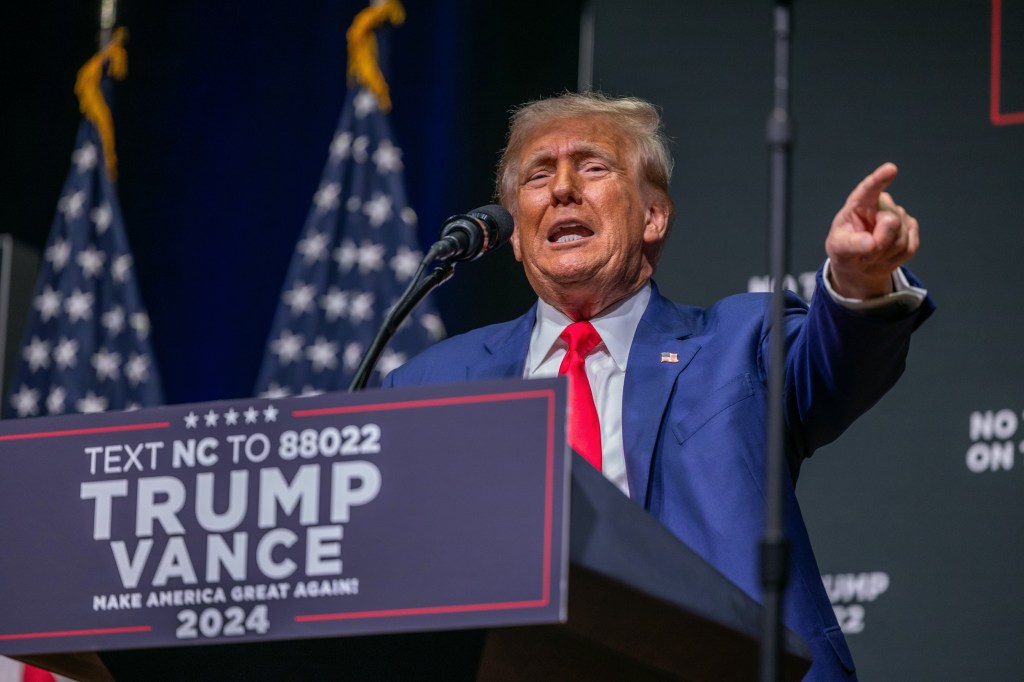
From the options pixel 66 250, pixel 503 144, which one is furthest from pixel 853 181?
pixel 66 250

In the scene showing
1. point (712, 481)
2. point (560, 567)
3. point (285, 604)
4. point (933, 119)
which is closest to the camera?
point (560, 567)

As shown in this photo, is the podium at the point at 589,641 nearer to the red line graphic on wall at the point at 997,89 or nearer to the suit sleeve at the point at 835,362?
the suit sleeve at the point at 835,362

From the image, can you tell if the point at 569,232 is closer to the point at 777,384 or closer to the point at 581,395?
the point at 581,395

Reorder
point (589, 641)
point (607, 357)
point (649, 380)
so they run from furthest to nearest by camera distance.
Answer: point (607, 357), point (649, 380), point (589, 641)

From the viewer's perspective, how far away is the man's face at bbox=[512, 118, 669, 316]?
105 inches

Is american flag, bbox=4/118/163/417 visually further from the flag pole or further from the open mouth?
the open mouth

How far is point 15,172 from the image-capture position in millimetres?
4840

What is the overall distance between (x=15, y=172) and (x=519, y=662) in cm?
377

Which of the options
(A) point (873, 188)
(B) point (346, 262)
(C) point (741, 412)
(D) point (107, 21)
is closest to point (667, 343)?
(C) point (741, 412)

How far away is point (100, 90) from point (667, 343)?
9.30 feet

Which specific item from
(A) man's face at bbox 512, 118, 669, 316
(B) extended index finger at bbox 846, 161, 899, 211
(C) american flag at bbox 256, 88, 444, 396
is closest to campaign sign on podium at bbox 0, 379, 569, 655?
(B) extended index finger at bbox 846, 161, 899, 211

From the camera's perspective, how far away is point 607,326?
262cm

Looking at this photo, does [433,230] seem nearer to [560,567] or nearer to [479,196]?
[479,196]

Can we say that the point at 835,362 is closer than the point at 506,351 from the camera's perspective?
Yes
